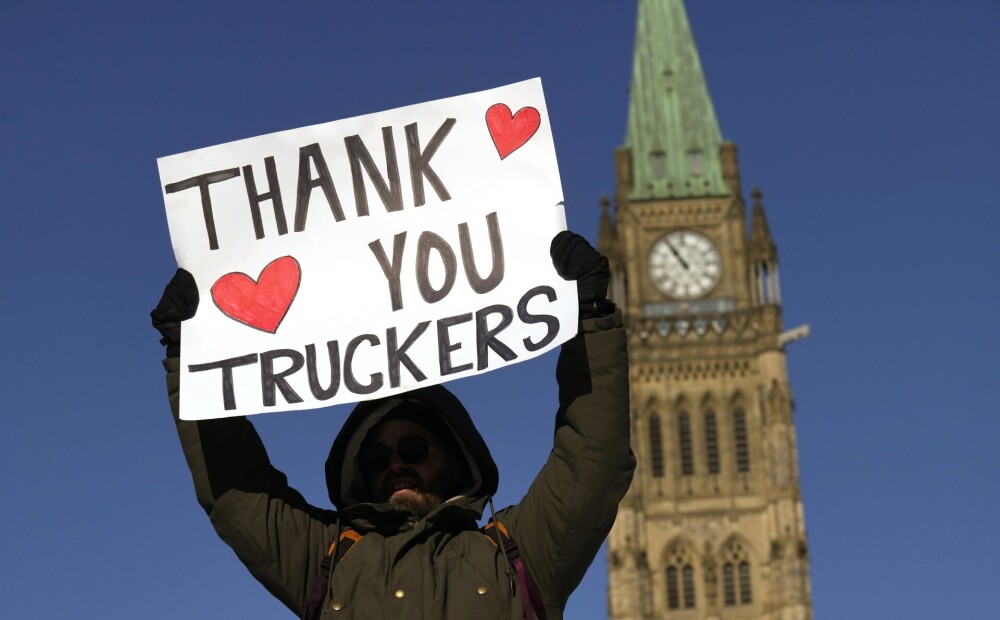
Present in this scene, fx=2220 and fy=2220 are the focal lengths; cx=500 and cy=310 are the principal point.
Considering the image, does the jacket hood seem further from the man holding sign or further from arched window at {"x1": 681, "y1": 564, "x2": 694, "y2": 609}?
arched window at {"x1": 681, "y1": 564, "x2": 694, "y2": 609}

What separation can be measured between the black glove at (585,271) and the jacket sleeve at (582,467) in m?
0.03

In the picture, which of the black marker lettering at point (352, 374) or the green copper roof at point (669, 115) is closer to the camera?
the black marker lettering at point (352, 374)

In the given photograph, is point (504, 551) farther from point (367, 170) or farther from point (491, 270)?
point (367, 170)

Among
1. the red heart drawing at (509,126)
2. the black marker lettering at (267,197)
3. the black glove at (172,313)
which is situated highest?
the red heart drawing at (509,126)

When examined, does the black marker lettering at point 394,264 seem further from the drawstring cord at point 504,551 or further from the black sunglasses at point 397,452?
the drawstring cord at point 504,551

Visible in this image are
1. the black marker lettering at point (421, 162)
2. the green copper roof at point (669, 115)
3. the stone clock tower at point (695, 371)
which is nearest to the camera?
the black marker lettering at point (421, 162)

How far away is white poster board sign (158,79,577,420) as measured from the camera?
5.16 metres

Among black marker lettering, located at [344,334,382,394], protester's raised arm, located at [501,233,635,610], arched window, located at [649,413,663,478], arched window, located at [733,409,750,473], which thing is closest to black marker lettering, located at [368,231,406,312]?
black marker lettering, located at [344,334,382,394]

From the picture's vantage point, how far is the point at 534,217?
5.29 metres

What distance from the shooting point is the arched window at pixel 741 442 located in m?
67.8

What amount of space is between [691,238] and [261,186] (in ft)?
214

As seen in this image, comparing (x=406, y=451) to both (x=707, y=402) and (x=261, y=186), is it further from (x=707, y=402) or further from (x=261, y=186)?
(x=707, y=402)

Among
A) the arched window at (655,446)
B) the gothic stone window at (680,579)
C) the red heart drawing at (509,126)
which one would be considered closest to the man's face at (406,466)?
the red heart drawing at (509,126)

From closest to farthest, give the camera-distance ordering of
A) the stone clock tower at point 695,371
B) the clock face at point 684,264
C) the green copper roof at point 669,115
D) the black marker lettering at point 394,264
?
the black marker lettering at point 394,264 < the stone clock tower at point 695,371 < the clock face at point 684,264 < the green copper roof at point 669,115
